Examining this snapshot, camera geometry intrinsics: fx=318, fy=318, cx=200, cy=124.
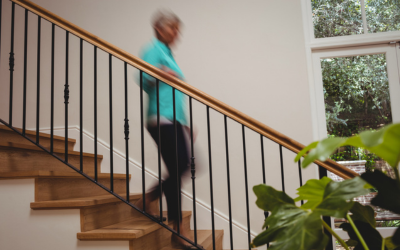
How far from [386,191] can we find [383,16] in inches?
111

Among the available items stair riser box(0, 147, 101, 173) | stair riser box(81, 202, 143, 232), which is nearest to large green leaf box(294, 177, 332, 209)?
stair riser box(81, 202, 143, 232)

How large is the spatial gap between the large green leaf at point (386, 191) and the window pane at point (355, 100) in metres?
2.32

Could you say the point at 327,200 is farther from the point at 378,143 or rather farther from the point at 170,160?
the point at 170,160

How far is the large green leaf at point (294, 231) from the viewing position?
76 centimetres

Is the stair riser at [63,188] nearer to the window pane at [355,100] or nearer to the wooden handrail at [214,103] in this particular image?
the wooden handrail at [214,103]

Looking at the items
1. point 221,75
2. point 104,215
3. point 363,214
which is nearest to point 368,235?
point 363,214

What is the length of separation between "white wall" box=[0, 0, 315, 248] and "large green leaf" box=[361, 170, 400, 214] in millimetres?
2014

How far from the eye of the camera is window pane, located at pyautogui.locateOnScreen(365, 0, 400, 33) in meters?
3.01

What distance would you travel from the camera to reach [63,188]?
1.90 m

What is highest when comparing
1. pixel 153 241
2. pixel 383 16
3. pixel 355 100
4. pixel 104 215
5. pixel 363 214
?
pixel 383 16

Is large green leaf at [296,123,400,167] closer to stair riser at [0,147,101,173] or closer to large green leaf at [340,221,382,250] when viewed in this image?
large green leaf at [340,221,382,250]

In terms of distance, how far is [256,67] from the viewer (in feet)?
9.75

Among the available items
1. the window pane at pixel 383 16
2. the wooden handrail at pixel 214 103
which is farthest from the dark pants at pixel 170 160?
the window pane at pixel 383 16

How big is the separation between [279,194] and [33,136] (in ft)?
6.88
